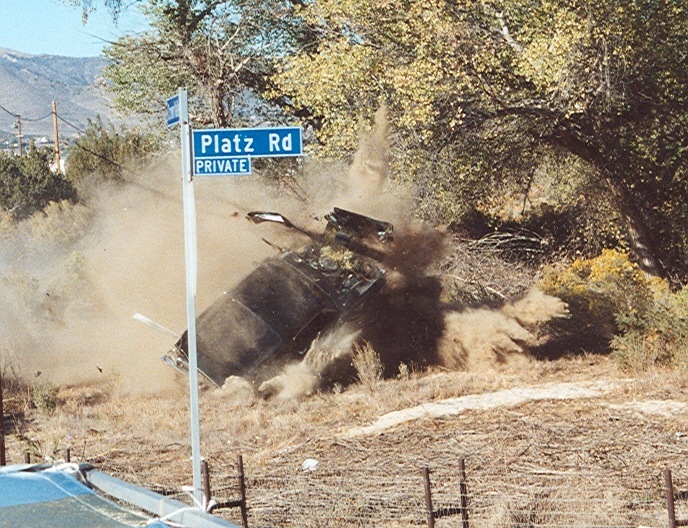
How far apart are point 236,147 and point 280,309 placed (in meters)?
8.99

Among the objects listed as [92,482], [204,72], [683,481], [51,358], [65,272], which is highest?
[204,72]

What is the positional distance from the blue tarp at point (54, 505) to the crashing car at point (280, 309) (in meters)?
9.25

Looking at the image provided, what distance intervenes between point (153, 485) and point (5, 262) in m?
19.3

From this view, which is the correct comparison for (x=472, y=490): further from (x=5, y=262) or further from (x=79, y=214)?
(x=79, y=214)

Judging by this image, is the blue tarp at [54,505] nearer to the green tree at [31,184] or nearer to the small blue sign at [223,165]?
the small blue sign at [223,165]

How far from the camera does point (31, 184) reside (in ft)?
155

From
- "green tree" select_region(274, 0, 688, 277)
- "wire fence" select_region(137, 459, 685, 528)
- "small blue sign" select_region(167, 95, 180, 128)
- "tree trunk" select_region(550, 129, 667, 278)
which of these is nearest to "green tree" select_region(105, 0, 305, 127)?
"green tree" select_region(274, 0, 688, 277)

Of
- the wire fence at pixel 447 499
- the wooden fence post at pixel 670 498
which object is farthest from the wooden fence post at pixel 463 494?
the wooden fence post at pixel 670 498

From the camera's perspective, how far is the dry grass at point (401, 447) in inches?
402

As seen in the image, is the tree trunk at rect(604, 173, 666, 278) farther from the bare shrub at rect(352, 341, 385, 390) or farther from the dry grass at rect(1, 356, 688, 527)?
the bare shrub at rect(352, 341, 385, 390)

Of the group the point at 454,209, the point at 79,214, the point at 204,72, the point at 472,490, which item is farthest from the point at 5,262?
the point at 472,490

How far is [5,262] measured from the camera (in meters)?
28.9

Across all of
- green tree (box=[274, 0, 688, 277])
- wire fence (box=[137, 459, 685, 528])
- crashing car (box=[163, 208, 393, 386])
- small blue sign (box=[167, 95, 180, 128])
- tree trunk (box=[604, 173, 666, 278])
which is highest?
green tree (box=[274, 0, 688, 277])

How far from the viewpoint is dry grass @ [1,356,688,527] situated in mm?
10211
